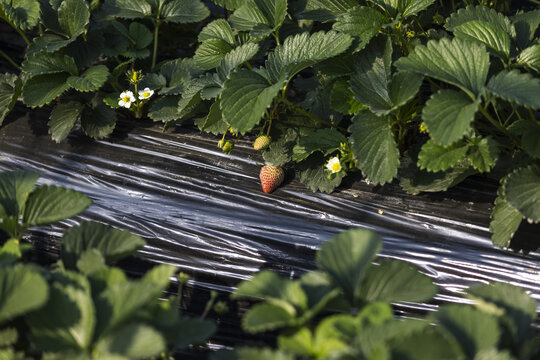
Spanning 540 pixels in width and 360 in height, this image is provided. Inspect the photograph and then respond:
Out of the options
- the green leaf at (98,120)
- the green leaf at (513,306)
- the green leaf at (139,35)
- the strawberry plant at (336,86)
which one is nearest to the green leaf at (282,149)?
the strawberry plant at (336,86)

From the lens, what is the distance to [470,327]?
39.4 inches

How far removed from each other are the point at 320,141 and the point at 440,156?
15.8 inches

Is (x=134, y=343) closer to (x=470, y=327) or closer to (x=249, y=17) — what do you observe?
(x=470, y=327)

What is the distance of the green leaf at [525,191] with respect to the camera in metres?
1.59

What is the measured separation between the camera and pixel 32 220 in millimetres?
1354

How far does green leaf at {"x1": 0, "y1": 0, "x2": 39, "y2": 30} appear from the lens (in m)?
2.13

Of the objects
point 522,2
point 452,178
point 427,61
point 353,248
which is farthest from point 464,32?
point 522,2

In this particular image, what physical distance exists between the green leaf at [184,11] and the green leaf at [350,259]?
4.54 feet

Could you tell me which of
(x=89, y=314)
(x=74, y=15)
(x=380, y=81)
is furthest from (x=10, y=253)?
(x=74, y=15)

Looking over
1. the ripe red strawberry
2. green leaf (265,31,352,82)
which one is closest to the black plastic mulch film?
the ripe red strawberry

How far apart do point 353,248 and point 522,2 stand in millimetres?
2113

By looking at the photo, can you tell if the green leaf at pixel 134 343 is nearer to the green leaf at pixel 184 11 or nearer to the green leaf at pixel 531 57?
the green leaf at pixel 531 57

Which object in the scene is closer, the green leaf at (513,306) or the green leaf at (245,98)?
the green leaf at (513,306)

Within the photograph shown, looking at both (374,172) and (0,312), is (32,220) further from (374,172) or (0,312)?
(374,172)
